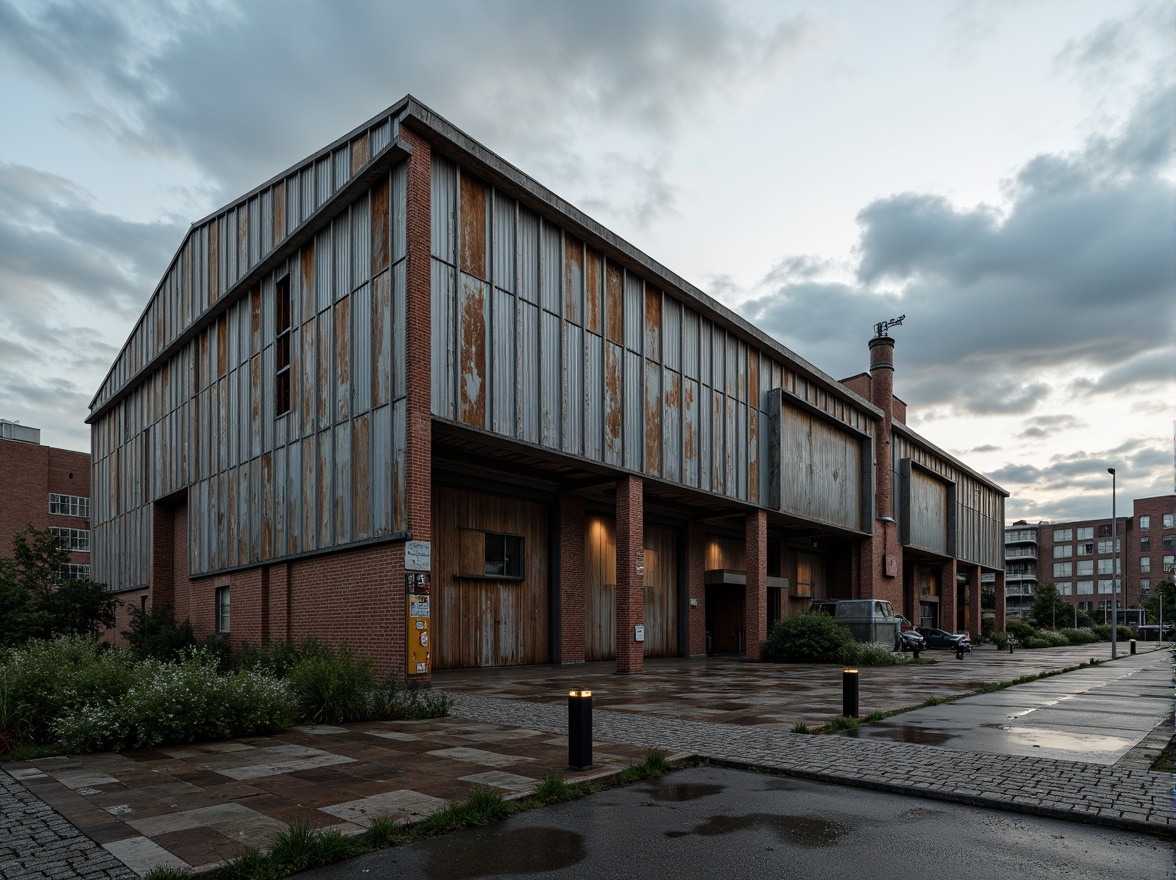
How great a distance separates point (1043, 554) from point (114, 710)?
148 metres

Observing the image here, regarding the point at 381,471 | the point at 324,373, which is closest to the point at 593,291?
the point at 324,373

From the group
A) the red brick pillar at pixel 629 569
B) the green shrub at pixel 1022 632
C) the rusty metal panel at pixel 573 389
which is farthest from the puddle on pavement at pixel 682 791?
the green shrub at pixel 1022 632

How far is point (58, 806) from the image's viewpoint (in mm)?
7250

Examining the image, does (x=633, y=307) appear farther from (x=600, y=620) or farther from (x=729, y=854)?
(x=729, y=854)

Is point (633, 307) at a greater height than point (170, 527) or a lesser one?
greater

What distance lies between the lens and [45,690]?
436 inches

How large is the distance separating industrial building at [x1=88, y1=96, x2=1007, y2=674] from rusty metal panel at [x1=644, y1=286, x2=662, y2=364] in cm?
12

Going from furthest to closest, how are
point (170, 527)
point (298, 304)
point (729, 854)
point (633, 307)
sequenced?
point (170, 527), point (633, 307), point (298, 304), point (729, 854)

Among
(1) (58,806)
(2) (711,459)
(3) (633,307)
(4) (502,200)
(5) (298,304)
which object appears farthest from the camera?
(2) (711,459)

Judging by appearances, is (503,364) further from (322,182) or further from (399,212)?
(322,182)

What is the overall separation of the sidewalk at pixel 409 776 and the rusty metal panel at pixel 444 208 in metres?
9.97

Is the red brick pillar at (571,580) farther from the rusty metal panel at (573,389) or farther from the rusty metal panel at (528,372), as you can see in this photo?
the rusty metal panel at (528,372)

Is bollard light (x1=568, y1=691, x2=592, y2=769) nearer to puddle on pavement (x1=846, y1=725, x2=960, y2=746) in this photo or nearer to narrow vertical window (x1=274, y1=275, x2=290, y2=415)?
puddle on pavement (x1=846, y1=725, x2=960, y2=746)

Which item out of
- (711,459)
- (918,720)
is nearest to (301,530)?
(711,459)
